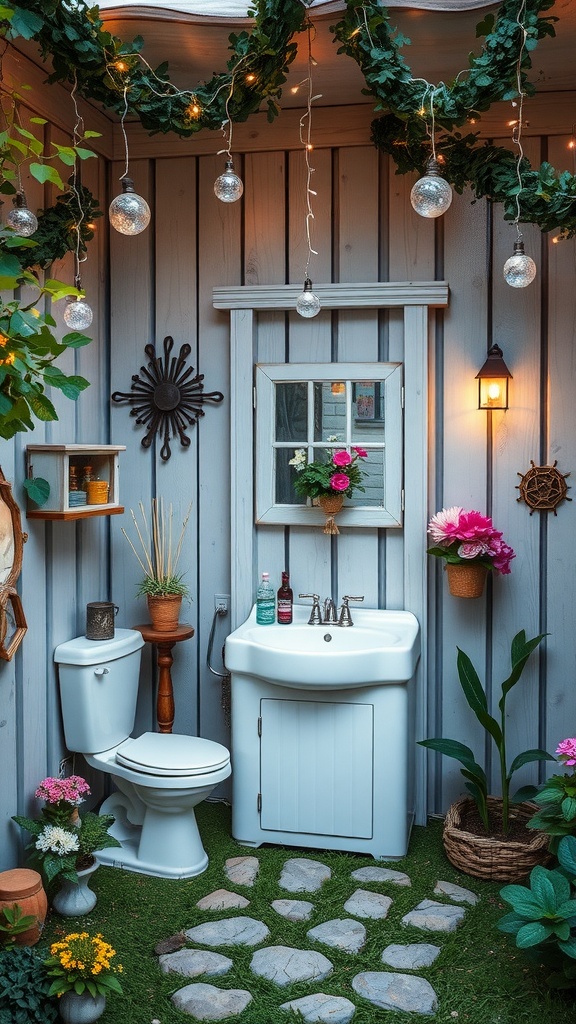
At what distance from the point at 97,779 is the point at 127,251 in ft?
7.33

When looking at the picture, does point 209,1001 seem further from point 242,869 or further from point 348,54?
point 348,54

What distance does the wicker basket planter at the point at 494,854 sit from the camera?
2.85m

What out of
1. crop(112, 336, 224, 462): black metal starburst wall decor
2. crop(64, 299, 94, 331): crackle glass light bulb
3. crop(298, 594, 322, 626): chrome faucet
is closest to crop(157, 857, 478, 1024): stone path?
crop(298, 594, 322, 626): chrome faucet

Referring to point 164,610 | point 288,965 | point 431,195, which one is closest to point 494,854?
point 288,965

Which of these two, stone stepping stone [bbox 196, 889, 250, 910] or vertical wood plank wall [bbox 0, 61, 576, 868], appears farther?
vertical wood plank wall [bbox 0, 61, 576, 868]

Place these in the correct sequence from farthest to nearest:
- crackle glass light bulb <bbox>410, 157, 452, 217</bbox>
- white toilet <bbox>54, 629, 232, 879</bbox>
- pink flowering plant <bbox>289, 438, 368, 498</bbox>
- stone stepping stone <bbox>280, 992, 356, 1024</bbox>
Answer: pink flowering plant <bbox>289, 438, 368, 498</bbox>
white toilet <bbox>54, 629, 232, 879</bbox>
stone stepping stone <bbox>280, 992, 356, 1024</bbox>
crackle glass light bulb <bbox>410, 157, 452, 217</bbox>

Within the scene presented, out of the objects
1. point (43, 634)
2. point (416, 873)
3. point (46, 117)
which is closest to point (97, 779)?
point (43, 634)

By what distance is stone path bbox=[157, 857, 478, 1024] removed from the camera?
2.24m

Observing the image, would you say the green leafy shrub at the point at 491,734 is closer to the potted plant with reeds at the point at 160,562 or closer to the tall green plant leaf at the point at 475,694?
the tall green plant leaf at the point at 475,694

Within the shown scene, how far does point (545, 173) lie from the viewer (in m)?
2.49

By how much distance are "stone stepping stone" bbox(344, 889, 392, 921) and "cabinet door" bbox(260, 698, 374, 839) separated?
0.28m

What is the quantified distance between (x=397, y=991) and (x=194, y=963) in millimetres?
587

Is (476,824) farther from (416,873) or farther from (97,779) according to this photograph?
(97,779)

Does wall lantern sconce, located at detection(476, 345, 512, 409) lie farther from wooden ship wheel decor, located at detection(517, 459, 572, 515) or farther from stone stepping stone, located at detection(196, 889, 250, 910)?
stone stepping stone, located at detection(196, 889, 250, 910)
